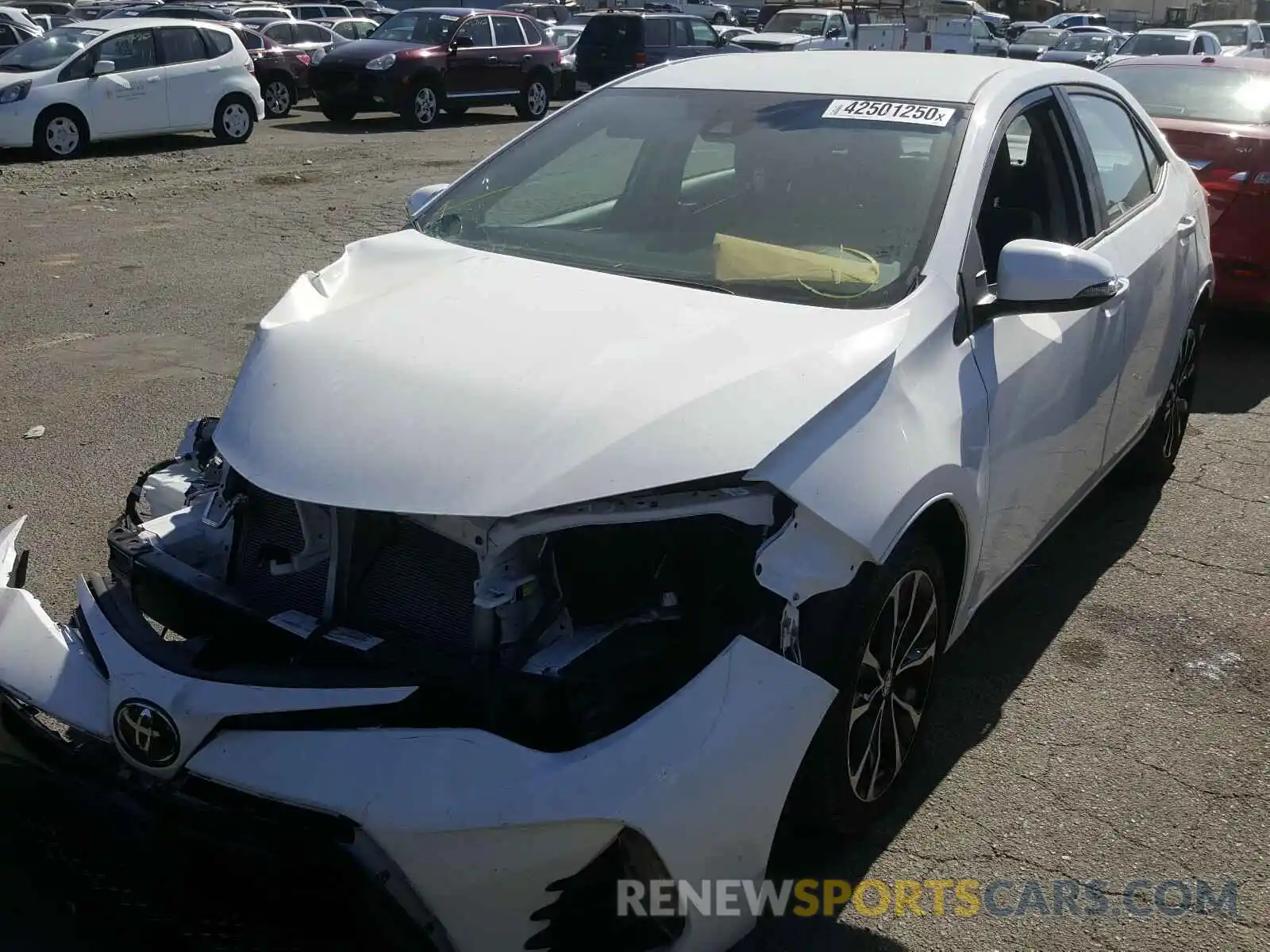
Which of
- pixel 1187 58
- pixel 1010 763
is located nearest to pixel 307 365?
pixel 1010 763

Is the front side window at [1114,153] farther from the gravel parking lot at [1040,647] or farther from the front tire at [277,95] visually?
the front tire at [277,95]

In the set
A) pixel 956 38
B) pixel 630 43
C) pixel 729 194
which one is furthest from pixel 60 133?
pixel 956 38

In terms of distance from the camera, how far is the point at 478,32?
20.4 metres

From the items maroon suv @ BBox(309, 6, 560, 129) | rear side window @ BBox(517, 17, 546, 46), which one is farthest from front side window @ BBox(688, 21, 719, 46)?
rear side window @ BBox(517, 17, 546, 46)

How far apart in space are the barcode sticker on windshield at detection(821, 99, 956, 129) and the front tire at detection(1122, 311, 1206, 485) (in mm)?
1972

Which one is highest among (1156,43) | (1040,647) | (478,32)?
(478,32)

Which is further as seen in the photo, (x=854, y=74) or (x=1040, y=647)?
(x=1040, y=647)

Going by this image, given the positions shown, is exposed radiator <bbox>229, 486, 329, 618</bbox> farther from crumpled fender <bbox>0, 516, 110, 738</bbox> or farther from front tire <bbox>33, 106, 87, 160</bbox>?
front tire <bbox>33, 106, 87, 160</bbox>

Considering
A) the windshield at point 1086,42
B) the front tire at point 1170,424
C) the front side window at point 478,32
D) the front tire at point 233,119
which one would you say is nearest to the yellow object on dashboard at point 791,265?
the front tire at point 1170,424

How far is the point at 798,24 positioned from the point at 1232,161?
20.0 meters

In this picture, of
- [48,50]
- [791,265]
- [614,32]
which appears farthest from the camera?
[614,32]

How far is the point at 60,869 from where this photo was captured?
2.53 metres

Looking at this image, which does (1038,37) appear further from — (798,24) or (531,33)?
(531,33)

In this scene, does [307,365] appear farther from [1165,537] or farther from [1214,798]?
[1165,537]
